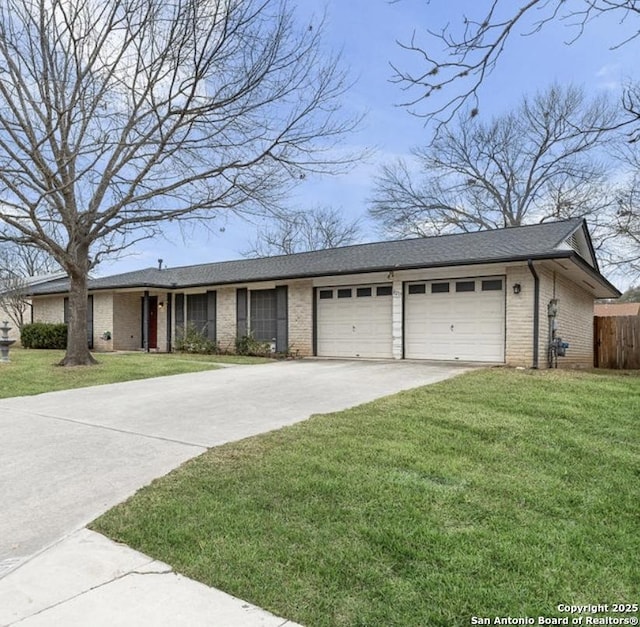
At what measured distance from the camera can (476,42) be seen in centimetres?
353

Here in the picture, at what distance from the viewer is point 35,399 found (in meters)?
8.07

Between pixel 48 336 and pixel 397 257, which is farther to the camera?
pixel 48 336

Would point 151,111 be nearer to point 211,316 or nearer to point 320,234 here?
point 211,316

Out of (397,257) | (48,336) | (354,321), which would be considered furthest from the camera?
(48,336)

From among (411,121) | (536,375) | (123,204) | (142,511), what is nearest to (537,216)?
(536,375)

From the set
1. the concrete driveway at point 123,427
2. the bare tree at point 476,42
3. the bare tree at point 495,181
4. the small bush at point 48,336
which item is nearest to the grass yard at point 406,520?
the concrete driveway at point 123,427

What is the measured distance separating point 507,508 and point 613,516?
674mm

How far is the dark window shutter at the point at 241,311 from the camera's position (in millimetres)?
16594

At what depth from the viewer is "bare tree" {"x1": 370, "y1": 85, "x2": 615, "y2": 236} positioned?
24688mm

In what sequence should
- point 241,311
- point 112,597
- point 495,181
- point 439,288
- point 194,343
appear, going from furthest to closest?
point 495,181, point 194,343, point 241,311, point 439,288, point 112,597

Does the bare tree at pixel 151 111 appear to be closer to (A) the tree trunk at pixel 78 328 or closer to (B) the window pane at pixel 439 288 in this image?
(A) the tree trunk at pixel 78 328

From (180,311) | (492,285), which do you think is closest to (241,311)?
(180,311)

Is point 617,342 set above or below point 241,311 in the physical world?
below

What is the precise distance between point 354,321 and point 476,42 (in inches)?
438
